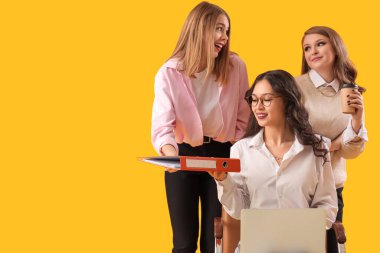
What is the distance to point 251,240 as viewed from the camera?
4.61 meters

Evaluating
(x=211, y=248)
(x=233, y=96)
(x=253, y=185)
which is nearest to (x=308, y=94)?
(x=233, y=96)

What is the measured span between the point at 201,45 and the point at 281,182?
127 centimetres

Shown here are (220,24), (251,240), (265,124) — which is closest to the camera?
(251,240)

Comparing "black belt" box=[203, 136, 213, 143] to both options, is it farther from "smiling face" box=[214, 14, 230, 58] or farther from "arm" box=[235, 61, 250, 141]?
"smiling face" box=[214, 14, 230, 58]

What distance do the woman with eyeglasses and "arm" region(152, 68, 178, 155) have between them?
1.94 ft

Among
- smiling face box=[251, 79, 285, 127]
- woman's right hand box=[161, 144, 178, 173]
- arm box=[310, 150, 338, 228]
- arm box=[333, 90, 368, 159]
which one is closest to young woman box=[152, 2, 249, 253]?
woman's right hand box=[161, 144, 178, 173]

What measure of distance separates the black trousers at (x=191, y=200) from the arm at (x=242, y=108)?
0.60 feet

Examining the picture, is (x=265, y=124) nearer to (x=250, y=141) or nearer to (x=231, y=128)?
(x=250, y=141)

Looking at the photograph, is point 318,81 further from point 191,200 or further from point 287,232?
point 287,232

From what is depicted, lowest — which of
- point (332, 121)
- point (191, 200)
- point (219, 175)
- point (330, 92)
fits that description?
point (191, 200)

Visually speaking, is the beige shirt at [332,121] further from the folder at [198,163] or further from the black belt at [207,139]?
the folder at [198,163]

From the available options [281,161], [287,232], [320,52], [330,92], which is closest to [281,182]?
[281,161]

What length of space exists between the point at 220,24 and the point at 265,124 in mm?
998

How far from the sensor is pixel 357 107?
525cm
